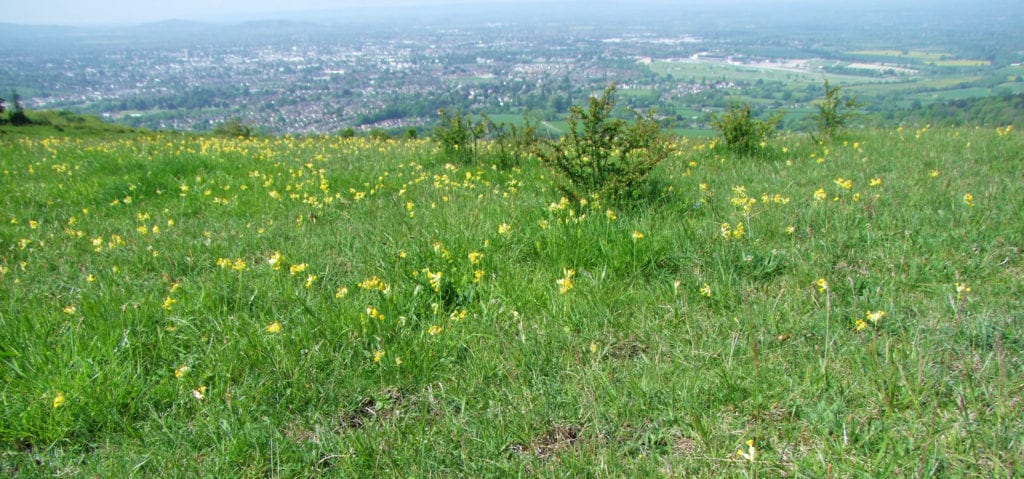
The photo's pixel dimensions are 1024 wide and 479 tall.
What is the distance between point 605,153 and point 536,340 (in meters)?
2.84

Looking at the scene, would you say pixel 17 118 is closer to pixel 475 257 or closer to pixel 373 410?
pixel 475 257

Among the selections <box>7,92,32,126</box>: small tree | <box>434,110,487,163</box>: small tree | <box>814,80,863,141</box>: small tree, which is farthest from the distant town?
<box>7,92,32,126</box>: small tree

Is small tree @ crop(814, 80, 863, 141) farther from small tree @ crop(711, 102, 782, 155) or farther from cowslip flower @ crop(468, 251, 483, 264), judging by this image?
cowslip flower @ crop(468, 251, 483, 264)

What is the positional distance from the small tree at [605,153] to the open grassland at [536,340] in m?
0.30

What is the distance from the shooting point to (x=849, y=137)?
8.79 meters

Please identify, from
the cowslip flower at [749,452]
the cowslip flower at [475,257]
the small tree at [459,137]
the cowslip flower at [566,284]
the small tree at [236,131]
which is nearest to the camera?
the cowslip flower at [749,452]

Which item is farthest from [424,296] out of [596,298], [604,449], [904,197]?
[904,197]

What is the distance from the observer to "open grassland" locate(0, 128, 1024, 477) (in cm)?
208

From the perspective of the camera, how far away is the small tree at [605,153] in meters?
4.99

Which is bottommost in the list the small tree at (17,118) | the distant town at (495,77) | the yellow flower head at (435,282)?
the yellow flower head at (435,282)

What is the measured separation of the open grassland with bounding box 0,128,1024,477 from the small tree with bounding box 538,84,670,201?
1.00 ft

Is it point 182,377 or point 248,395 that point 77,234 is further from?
point 248,395

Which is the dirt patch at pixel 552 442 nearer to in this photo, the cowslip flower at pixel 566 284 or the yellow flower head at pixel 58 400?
the cowslip flower at pixel 566 284

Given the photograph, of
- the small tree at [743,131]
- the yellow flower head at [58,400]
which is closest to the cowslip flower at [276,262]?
the yellow flower head at [58,400]
